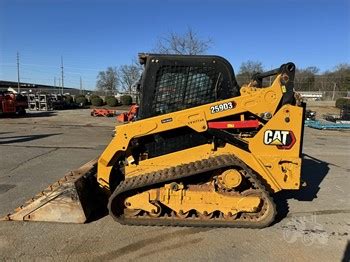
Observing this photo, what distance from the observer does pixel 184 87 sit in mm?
5156

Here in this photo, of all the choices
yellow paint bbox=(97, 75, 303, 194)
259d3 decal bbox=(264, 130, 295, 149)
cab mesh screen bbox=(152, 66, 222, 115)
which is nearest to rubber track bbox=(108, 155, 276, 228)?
yellow paint bbox=(97, 75, 303, 194)

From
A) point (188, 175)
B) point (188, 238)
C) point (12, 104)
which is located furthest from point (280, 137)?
point (12, 104)

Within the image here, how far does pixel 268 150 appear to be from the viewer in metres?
4.99

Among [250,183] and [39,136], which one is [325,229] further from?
[39,136]

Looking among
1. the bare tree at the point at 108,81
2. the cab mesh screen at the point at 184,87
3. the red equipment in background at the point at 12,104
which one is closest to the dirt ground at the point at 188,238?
the cab mesh screen at the point at 184,87

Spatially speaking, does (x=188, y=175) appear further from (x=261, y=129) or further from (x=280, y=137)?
(x=280, y=137)

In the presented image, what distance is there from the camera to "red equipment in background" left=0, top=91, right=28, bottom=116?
2472cm

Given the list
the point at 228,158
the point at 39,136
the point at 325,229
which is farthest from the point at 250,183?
the point at 39,136

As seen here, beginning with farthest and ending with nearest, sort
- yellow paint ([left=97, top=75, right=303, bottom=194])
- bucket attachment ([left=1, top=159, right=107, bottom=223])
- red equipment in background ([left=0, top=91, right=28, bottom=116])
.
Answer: red equipment in background ([left=0, top=91, right=28, bottom=116]) < yellow paint ([left=97, top=75, right=303, bottom=194]) < bucket attachment ([left=1, top=159, right=107, bottom=223])

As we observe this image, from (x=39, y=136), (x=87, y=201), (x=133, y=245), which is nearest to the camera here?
(x=133, y=245)

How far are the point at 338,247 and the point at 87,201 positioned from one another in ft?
10.7
